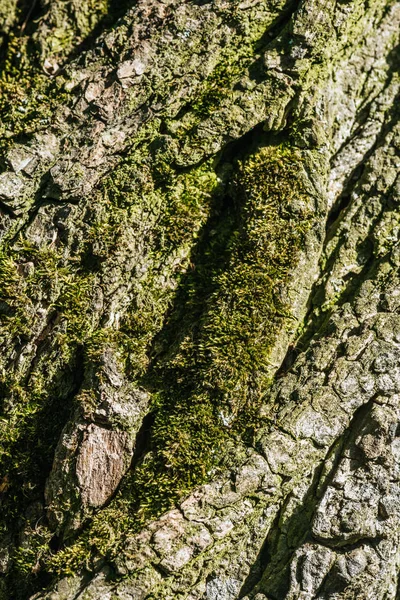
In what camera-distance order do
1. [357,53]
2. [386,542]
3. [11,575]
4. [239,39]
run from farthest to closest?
1. [357,53]
2. [239,39]
3. [11,575]
4. [386,542]

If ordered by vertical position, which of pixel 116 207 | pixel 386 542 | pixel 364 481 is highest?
pixel 116 207

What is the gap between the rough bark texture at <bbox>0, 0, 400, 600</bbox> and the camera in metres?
2.88

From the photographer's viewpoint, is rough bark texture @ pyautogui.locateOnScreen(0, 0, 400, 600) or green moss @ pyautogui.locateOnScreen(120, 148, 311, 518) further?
green moss @ pyautogui.locateOnScreen(120, 148, 311, 518)

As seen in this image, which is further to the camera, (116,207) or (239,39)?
(239,39)

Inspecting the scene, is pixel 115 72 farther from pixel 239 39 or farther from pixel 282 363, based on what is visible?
pixel 282 363

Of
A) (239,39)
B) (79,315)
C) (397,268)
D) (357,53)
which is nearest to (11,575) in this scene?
(79,315)

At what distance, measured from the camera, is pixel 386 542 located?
285 cm

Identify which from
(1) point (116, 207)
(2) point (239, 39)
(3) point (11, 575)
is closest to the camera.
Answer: (3) point (11, 575)

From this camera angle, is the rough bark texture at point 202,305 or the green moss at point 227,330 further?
the green moss at point 227,330

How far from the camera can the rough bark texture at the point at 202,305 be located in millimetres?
2875

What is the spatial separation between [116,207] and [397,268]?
150 cm

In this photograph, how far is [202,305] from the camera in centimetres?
334

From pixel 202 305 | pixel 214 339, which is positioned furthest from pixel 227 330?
pixel 202 305

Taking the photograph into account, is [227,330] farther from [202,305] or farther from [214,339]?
[202,305]
